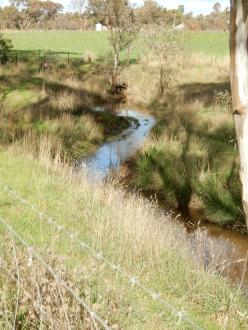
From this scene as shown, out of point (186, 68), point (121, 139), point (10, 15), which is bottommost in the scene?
point (121, 139)

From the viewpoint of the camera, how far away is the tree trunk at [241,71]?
377cm

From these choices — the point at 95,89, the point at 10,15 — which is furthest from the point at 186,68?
the point at 10,15

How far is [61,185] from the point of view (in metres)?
8.02

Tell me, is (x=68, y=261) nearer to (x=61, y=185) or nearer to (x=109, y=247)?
(x=109, y=247)

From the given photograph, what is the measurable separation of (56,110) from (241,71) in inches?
503

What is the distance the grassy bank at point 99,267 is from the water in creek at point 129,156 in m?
0.41

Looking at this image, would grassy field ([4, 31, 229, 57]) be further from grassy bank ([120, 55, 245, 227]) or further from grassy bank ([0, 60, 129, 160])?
grassy bank ([120, 55, 245, 227])

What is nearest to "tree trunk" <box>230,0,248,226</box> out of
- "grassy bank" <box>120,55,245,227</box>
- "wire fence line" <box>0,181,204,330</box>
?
"wire fence line" <box>0,181,204,330</box>

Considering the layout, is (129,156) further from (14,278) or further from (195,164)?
(14,278)

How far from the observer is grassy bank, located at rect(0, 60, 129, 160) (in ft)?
44.4

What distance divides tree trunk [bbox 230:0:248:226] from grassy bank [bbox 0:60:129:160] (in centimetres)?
663

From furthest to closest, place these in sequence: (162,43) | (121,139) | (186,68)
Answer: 1. (186,68)
2. (162,43)
3. (121,139)

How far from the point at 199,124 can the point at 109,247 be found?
9.33 meters

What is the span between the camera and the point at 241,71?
12.7 feet
